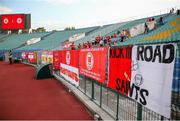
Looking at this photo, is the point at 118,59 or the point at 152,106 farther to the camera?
the point at 118,59

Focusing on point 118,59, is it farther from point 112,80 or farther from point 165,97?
point 165,97

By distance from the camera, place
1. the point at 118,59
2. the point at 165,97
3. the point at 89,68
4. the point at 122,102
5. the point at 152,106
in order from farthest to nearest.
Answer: the point at 89,68 → the point at 122,102 → the point at 118,59 → the point at 152,106 → the point at 165,97

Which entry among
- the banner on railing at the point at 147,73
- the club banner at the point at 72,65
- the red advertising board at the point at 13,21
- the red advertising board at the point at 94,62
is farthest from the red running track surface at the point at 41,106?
the red advertising board at the point at 13,21

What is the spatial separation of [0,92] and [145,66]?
34.3 ft

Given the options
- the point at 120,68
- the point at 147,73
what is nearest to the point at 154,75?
the point at 147,73

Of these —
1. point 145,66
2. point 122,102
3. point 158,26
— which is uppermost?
point 158,26

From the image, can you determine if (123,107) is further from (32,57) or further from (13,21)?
(13,21)

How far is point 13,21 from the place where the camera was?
60.0 metres

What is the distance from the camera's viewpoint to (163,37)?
15234 millimetres

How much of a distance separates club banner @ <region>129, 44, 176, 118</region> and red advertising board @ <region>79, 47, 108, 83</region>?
2139 mm

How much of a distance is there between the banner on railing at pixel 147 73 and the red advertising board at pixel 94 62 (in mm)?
1078

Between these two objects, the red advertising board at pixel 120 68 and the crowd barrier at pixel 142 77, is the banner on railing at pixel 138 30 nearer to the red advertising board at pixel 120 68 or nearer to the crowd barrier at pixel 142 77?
the crowd barrier at pixel 142 77

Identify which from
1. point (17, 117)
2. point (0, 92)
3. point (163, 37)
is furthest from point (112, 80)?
point (163, 37)

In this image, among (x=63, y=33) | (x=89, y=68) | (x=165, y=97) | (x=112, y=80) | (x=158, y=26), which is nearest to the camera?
(x=165, y=97)
